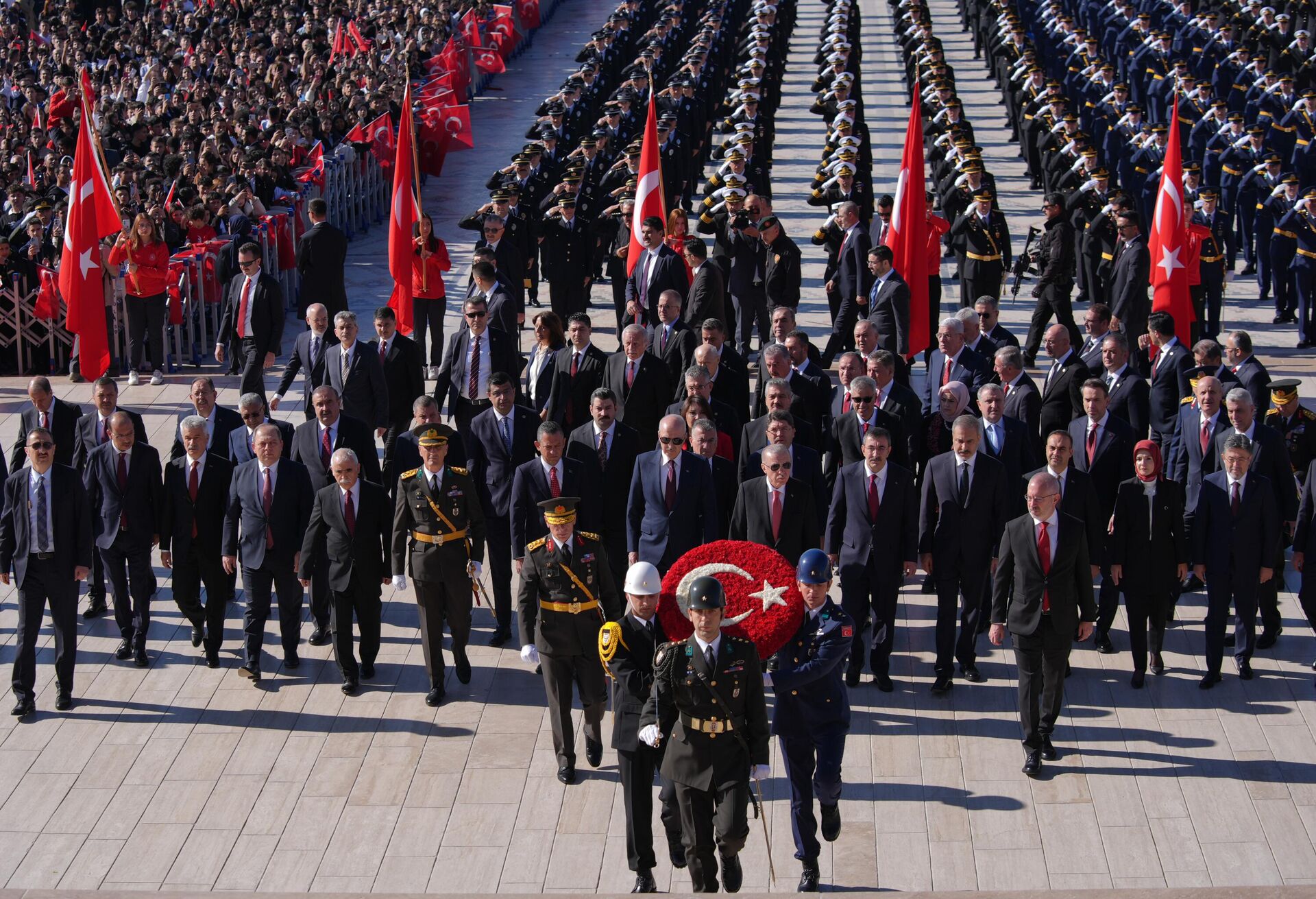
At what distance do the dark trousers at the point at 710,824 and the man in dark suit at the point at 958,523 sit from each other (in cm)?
278

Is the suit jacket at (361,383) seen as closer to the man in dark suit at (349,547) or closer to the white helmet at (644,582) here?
the man in dark suit at (349,547)

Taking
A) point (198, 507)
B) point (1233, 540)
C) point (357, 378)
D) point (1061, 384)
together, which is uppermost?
point (1061, 384)


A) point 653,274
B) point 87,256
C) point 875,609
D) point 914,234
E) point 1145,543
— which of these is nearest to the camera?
point 875,609

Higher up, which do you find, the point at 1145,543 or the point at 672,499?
the point at 672,499

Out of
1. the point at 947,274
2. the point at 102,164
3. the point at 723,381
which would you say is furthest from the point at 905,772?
the point at 947,274

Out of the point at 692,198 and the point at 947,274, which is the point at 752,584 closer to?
the point at 947,274

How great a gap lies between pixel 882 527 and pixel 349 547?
3.06 meters

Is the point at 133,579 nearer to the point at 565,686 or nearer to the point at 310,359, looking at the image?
the point at 310,359

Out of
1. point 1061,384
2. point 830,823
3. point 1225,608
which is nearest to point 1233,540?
A: point 1225,608

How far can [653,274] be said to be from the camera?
15.8 meters

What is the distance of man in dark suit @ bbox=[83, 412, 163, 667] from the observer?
1103cm

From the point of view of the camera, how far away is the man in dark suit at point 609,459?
11.1 meters

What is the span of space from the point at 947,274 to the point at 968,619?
10908 mm

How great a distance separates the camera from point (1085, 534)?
33.2 feet
